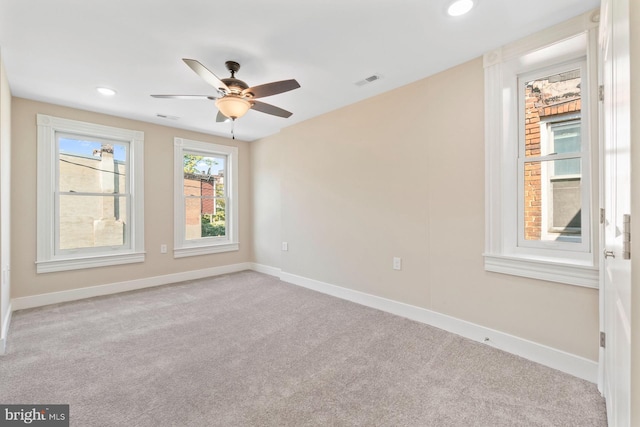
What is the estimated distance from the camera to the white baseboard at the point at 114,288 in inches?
132

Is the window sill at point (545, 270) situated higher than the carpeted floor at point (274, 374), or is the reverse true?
the window sill at point (545, 270)

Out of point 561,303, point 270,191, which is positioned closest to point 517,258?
point 561,303

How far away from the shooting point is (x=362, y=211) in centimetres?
343

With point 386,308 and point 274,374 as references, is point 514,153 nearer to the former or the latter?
point 386,308

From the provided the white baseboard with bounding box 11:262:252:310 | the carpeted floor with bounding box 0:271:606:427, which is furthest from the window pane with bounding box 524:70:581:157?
the white baseboard with bounding box 11:262:252:310

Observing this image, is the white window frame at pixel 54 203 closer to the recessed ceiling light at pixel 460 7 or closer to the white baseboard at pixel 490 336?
the white baseboard at pixel 490 336

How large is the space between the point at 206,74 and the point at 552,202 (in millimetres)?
2839

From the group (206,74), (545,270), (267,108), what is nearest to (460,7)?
(267,108)

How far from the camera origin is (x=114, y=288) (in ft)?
12.9

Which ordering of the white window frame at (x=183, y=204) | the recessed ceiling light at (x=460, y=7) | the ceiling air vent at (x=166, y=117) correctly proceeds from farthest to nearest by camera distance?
1. the white window frame at (x=183, y=204)
2. the ceiling air vent at (x=166, y=117)
3. the recessed ceiling light at (x=460, y=7)

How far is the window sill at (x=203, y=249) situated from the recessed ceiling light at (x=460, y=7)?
14.9 ft

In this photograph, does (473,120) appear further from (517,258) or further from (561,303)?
(561,303)

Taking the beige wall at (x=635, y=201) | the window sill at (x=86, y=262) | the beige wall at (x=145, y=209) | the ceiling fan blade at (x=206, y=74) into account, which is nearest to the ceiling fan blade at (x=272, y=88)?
the ceiling fan blade at (x=206, y=74)

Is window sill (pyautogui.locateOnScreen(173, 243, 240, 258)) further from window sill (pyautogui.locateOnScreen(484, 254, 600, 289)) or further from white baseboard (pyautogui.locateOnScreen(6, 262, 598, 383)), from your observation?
window sill (pyautogui.locateOnScreen(484, 254, 600, 289))
